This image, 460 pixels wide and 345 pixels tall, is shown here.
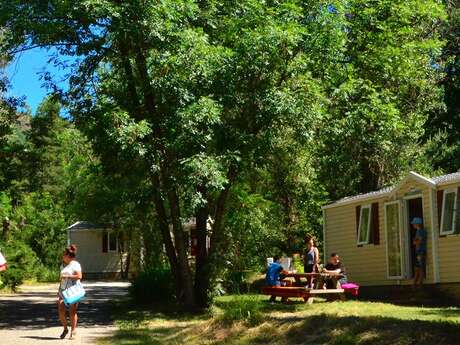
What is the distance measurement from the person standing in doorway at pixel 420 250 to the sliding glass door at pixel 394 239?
1.30m

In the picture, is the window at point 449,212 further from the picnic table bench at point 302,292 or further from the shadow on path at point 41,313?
the shadow on path at point 41,313

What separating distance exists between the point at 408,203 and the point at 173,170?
7.86 meters

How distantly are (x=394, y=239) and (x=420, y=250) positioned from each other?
6.21 feet

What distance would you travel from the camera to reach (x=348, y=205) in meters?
22.2

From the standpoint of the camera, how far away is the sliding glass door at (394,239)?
19.6m

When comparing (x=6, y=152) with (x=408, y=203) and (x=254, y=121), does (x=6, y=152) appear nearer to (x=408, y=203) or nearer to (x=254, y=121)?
(x=254, y=121)

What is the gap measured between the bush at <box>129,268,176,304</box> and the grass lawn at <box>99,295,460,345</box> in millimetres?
1494

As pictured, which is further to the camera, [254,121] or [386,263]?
[386,263]

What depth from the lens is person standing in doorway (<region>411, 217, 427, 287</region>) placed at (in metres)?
17.9

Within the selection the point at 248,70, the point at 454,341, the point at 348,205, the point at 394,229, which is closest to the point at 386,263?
the point at 394,229

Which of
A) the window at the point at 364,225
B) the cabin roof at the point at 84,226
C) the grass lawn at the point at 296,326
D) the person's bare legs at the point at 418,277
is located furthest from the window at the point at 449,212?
the cabin roof at the point at 84,226

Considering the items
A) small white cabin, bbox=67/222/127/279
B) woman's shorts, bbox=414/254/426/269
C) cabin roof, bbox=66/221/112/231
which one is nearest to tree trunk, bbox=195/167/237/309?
woman's shorts, bbox=414/254/426/269

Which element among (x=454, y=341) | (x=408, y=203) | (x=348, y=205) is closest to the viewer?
(x=454, y=341)

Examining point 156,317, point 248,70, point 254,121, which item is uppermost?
point 248,70
